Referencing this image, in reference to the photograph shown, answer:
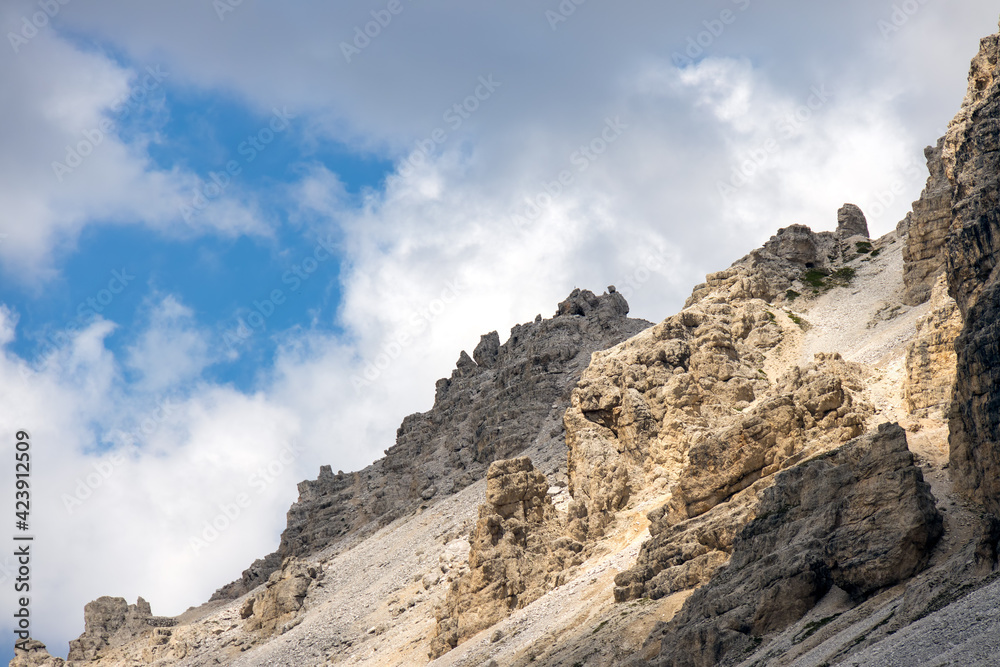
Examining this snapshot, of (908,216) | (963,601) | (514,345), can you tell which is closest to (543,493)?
(963,601)

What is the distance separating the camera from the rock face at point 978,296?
33.8 m

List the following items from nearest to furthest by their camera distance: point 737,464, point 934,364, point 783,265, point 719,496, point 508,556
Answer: point 934,364, point 737,464, point 719,496, point 508,556, point 783,265

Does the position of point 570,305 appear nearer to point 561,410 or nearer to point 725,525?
point 561,410

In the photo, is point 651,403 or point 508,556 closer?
point 508,556

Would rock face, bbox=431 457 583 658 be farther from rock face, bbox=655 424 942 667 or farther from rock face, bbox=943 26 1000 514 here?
rock face, bbox=943 26 1000 514

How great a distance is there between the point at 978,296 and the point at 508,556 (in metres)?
36.1

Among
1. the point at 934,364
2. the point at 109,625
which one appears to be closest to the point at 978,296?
the point at 934,364

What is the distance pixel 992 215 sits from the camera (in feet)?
124

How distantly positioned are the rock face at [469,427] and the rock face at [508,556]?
4537 cm

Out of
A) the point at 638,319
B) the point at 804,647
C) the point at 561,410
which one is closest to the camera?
the point at 804,647

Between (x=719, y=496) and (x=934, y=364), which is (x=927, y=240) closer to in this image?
(x=934, y=364)

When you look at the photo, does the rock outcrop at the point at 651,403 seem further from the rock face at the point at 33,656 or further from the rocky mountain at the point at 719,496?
the rock face at the point at 33,656

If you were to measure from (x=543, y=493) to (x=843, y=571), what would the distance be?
115 feet

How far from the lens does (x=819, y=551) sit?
37.0 metres
